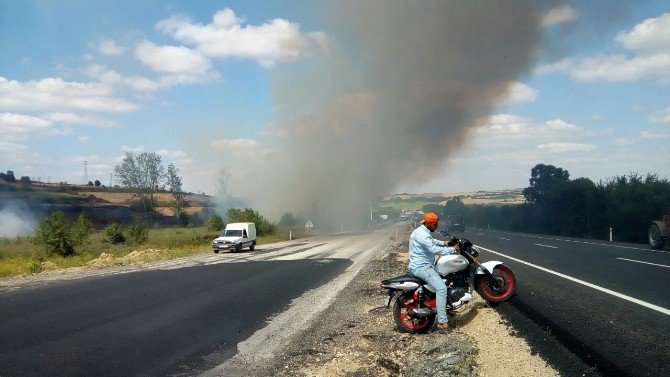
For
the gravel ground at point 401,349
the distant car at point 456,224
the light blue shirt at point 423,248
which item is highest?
the light blue shirt at point 423,248

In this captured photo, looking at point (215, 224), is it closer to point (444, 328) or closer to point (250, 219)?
point (250, 219)

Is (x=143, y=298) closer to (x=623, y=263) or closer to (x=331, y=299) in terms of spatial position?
(x=331, y=299)

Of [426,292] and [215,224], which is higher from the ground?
[426,292]

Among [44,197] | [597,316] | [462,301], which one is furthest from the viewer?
[44,197]

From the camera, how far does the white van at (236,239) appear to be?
103 feet

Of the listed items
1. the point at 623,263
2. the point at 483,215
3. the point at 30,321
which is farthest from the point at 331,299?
the point at 483,215

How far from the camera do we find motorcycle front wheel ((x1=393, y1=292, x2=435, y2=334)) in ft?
25.6

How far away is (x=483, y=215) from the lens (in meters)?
90.6

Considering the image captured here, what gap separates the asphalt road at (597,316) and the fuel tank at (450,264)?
116 centimetres

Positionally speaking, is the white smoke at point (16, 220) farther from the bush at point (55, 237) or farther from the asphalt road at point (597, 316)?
the asphalt road at point (597, 316)

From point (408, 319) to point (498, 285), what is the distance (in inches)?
85.8

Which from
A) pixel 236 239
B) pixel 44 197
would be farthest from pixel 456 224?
pixel 44 197

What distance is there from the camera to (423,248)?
768 cm

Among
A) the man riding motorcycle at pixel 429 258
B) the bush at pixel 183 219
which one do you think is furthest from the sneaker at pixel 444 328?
the bush at pixel 183 219
